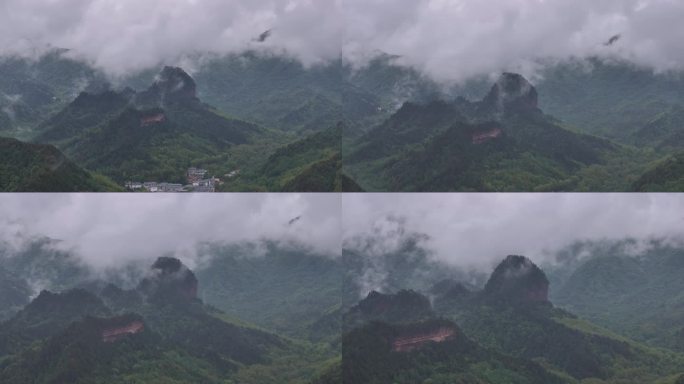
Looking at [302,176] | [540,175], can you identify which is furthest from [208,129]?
[540,175]

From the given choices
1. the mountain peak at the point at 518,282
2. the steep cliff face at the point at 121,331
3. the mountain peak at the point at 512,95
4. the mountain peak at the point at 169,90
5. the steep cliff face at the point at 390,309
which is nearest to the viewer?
the mountain peak at the point at 512,95

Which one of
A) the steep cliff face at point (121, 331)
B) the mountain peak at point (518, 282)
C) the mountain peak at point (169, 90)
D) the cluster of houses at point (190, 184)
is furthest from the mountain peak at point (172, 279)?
the mountain peak at point (518, 282)

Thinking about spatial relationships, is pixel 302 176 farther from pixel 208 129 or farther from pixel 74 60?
pixel 74 60

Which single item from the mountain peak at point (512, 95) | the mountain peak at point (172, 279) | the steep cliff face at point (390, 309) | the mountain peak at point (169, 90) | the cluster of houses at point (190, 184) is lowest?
the steep cliff face at point (390, 309)

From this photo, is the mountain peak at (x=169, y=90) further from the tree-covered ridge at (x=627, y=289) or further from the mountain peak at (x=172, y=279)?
the tree-covered ridge at (x=627, y=289)

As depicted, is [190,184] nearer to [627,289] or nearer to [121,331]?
[121,331]

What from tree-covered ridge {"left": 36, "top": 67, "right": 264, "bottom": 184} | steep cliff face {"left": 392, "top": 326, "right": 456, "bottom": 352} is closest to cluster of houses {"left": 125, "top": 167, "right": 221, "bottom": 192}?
tree-covered ridge {"left": 36, "top": 67, "right": 264, "bottom": 184}
